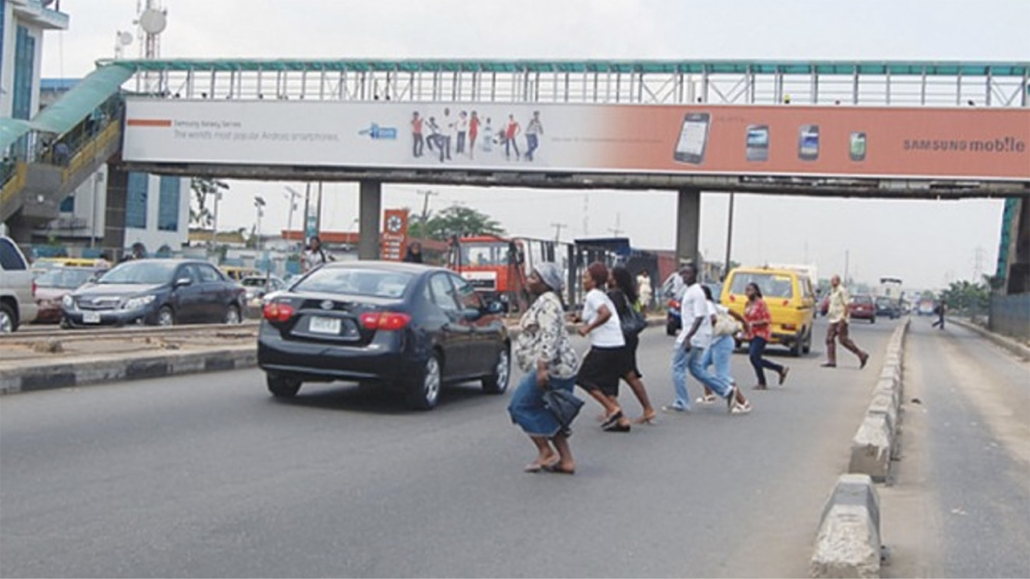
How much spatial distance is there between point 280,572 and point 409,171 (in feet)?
144

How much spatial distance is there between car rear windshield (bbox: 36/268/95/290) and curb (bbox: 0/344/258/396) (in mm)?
11049

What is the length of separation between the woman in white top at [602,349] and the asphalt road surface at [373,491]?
451 mm

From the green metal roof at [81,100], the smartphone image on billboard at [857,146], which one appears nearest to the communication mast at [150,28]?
the green metal roof at [81,100]

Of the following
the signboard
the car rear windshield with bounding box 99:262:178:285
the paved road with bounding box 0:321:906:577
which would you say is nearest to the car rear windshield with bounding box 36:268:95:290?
the car rear windshield with bounding box 99:262:178:285

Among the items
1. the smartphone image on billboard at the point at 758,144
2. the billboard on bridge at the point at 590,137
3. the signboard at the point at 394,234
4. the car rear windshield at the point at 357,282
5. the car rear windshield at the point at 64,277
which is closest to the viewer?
the car rear windshield at the point at 357,282

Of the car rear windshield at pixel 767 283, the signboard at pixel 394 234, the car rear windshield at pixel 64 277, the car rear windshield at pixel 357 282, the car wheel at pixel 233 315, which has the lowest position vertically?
the car wheel at pixel 233 315

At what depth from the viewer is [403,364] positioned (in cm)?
1188

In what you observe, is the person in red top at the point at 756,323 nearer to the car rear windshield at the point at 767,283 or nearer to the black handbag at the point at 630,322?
the black handbag at the point at 630,322

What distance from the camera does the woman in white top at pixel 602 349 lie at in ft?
36.7

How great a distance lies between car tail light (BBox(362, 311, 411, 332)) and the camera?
1187 centimetres

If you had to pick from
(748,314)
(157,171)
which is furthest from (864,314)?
(748,314)

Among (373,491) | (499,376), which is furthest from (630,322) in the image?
(373,491)

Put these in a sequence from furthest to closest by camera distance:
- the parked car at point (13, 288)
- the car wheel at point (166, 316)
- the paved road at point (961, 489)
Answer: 1. the car wheel at point (166, 316)
2. the parked car at point (13, 288)
3. the paved road at point (961, 489)

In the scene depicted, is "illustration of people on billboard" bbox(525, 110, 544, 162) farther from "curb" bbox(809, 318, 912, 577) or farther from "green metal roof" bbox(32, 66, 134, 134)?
"curb" bbox(809, 318, 912, 577)
